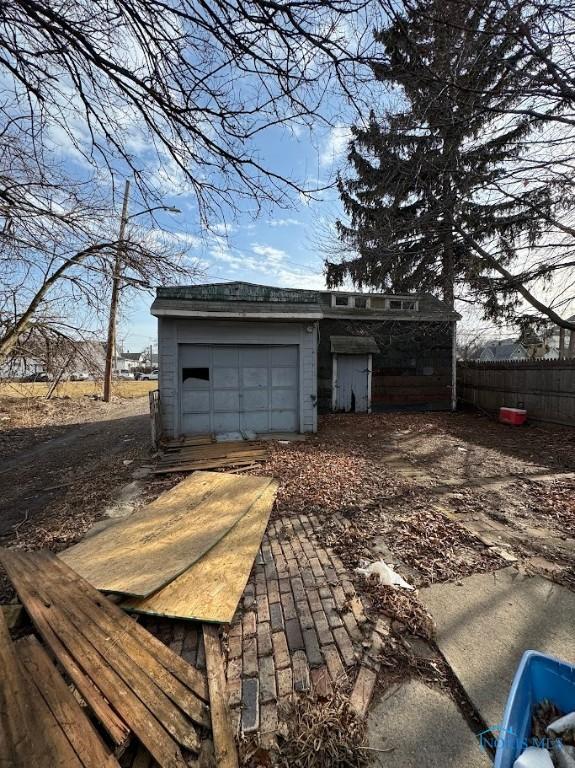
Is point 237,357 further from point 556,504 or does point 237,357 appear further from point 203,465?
point 556,504

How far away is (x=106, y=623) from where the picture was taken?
6.78 feet

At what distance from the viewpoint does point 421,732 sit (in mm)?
1571

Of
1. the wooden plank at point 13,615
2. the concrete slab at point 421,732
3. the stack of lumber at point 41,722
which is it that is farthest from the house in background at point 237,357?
the concrete slab at point 421,732

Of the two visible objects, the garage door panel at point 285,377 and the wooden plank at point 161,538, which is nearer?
the wooden plank at point 161,538

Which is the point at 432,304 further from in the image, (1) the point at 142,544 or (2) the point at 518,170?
(1) the point at 142,544

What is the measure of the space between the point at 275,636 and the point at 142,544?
1.62m

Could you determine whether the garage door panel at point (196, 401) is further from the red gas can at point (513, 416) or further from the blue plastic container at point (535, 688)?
the red gas can at point (513, 416)

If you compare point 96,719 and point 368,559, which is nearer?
point 96,719

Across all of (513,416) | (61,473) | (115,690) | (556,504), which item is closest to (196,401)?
(61,473)

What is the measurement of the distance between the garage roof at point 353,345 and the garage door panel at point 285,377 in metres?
2.98

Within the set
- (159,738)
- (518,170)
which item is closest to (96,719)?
(159,738)

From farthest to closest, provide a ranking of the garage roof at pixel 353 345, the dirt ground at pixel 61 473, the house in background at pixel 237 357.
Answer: the garage roof at pixel 353 345 → the house in background at pixel 237 357 → the dirt ground at pixel 61 473

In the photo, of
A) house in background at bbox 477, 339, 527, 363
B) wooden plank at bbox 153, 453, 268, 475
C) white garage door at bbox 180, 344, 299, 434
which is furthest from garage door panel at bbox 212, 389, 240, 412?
house in background at bbox 477, 339, 527, 363

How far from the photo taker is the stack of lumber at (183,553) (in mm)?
2332
